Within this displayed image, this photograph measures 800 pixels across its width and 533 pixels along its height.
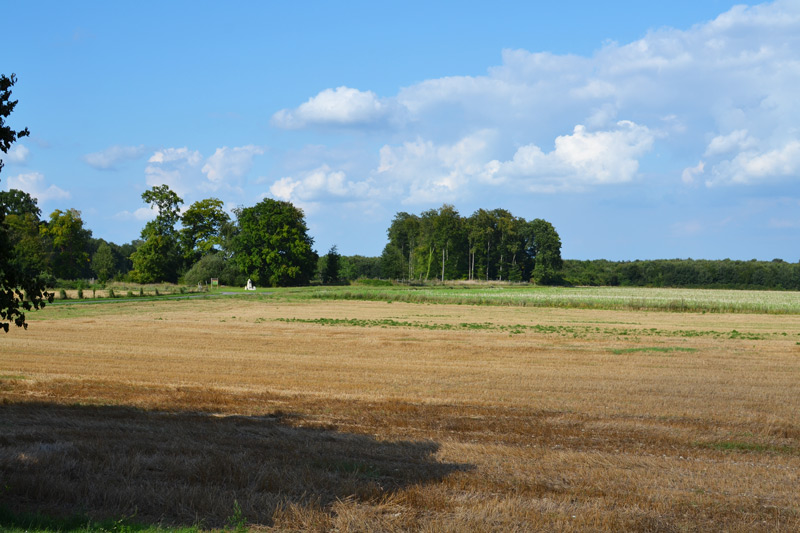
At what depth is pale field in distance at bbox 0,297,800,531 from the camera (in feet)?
23.3

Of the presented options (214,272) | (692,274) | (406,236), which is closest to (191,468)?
(214,272)

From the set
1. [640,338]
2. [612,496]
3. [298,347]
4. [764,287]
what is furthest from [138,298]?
[764,287]

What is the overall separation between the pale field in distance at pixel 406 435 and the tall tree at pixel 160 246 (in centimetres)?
7794

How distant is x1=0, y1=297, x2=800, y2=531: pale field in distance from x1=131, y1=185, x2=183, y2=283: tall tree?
3068 inches

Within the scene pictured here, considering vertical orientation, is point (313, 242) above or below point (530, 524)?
above

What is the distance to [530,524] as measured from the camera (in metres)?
6.61

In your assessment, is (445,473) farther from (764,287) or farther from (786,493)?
(764,287)

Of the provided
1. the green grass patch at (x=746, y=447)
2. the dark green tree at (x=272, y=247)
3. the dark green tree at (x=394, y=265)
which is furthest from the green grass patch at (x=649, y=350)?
the dark green tree at (x=394, y=265)

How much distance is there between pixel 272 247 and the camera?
105 m

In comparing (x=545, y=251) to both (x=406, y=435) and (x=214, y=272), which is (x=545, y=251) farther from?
(x=406, y=435)

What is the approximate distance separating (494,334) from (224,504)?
94.7 feet

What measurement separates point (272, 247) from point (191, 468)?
98.3 meters

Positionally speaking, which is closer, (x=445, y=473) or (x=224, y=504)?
(x=224, y=504)

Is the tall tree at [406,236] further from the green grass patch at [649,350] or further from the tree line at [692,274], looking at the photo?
the green grass patch at [649,350]
